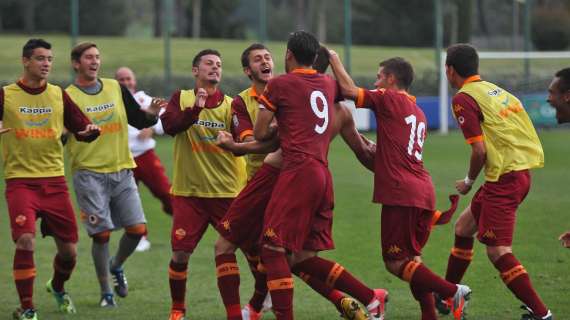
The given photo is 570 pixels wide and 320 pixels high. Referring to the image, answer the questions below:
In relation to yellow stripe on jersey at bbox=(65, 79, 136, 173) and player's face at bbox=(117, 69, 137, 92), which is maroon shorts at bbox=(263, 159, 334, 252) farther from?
player's face at bbox=(117, 69, 137, 92)

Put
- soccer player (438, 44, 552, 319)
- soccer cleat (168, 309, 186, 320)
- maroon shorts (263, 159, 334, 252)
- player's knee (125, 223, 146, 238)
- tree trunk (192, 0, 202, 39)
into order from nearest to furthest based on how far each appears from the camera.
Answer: maroon shorts (263, 159, 334, 252), soccer player (438, 44, 552, 319), soccer cleat (168, 309, 186, 320), player's knee (125, 223, 146, 238), tree trunk (192, 0, 202, 39)

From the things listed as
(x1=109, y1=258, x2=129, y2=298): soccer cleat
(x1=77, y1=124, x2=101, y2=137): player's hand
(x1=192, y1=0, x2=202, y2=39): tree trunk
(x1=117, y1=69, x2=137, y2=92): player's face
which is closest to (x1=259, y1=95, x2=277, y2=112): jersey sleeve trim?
(x1=77, y1=124, x2=101, y2=137): player's hand

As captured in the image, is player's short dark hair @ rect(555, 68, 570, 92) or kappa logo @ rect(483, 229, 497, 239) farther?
kappa logo @ rect(483, 229, 497, 239)

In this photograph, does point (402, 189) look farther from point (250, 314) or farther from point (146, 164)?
point (146, 164)

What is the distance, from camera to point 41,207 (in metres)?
8.88

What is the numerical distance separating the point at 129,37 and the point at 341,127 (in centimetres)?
3858

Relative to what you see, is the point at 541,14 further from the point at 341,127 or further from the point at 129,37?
the point at 341,127

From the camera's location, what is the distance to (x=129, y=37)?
45188mm

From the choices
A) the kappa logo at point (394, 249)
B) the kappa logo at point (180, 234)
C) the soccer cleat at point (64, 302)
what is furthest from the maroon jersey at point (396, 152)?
the soccer cleat at point (64, 302)

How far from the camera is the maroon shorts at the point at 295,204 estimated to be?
7133mm

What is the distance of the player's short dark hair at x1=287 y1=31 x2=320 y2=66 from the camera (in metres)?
7.23

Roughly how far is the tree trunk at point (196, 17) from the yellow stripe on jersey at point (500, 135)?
37111 mm

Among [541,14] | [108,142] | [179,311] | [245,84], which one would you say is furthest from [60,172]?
[541,14]

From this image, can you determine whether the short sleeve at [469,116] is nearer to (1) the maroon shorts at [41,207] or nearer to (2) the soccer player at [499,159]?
(2) the soccer player at [499,159]
